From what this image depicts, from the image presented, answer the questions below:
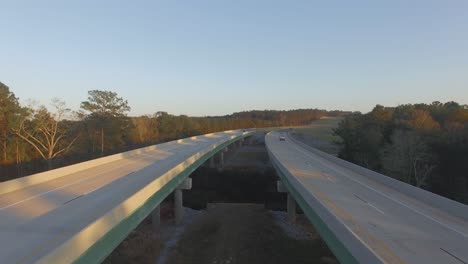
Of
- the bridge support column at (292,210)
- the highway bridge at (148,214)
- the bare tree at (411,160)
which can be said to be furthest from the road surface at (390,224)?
the bare tree at (411,160)

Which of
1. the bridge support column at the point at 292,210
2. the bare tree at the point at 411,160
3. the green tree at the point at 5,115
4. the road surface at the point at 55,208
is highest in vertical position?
the green tree at the point at 5,115

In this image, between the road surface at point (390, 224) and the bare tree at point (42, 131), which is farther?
the bare tree at point (42, 131)

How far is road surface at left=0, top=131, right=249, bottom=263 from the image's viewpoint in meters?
9.95

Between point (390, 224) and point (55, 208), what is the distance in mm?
11980

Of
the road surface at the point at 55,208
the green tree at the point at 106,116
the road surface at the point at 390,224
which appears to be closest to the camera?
the road surface at the point at 55,208

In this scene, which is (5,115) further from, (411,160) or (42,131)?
(411,160)

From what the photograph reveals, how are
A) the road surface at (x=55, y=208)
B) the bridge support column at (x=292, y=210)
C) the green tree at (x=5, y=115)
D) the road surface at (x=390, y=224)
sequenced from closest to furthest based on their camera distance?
1. the road surface at (x=55, y=208)
2. the road surface at (x=390, y=224)
3. the bridge support column at (x=292, y=210)
4. the green tree at (x=5, y=115)

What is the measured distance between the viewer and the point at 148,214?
17.6 metres

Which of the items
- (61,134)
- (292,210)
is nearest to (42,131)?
(61,134)

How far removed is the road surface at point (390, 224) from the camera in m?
10.5

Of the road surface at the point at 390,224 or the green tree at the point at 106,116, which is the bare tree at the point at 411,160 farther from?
the green tree at the point at 106,116

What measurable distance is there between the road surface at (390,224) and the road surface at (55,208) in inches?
303

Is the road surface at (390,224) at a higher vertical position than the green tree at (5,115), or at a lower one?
lower

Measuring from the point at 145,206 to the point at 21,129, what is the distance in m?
40.9
